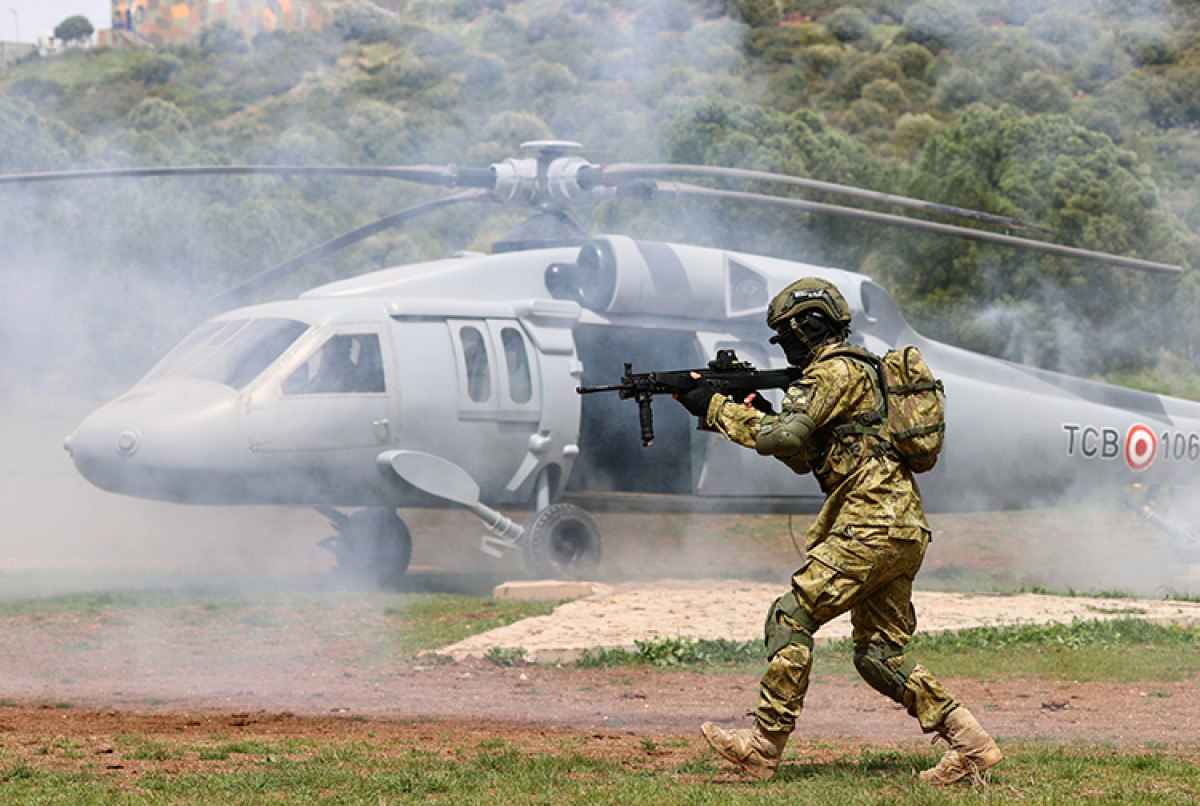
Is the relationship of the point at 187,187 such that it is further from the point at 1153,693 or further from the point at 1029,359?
the point at 1153,693

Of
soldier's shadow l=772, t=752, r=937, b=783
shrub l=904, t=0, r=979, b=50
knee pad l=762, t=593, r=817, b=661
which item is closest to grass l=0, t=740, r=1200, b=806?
soldier's shadow l=772, t=752, r=937, b=783

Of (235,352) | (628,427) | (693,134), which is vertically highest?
(693,134)

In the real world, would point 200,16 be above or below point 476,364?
above

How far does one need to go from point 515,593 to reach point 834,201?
31.2 m

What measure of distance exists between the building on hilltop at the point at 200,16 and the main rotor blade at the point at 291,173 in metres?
79.8

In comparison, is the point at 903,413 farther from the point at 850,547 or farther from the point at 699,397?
the point at 699,397

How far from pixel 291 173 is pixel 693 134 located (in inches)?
1430

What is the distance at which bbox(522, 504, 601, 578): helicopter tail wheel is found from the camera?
15.8 meters

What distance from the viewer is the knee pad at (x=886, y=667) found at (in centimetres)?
688

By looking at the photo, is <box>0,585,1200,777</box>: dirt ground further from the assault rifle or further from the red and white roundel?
the red and white roundel

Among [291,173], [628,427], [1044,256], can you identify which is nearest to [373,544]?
[628,427]

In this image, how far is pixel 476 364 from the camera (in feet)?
52.4

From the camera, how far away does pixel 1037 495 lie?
18.8m

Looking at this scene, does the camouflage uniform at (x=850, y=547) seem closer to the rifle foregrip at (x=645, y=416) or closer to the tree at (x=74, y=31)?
the rifle foregrip at (x=645, y=416)
